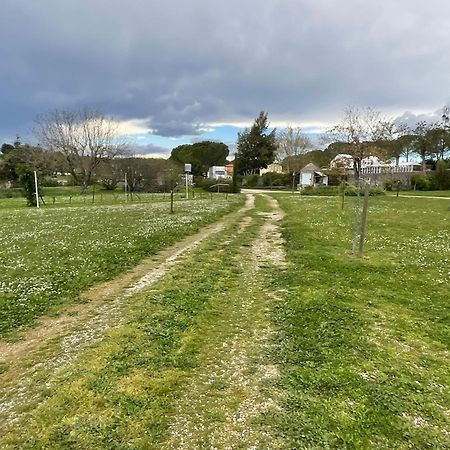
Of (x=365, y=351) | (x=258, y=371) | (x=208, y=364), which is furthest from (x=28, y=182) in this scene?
(x=365, y=351)

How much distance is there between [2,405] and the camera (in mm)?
4023

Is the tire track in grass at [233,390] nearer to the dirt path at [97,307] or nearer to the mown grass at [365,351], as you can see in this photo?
the mown grass at [365,351]

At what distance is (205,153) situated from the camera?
97.1 meters

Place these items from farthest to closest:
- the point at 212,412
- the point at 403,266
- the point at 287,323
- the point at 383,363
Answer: the point at 403,266 < the point at 287,323 < the point at 383,363 < the point at 212,412

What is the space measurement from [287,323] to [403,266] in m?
5.48

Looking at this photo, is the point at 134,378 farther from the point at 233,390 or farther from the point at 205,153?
the point at 205,153

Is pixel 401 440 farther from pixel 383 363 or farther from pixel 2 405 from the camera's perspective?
pixel 2 405

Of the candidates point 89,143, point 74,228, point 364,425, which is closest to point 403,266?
point 364,425

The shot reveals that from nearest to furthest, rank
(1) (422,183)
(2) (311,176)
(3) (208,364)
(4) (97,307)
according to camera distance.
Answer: (3) (208,364) → (4) (97,307) → (1) (422,183) → (2) (311,176)

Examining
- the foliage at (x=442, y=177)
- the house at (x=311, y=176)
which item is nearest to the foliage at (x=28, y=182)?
the house at (x=311, y=176)

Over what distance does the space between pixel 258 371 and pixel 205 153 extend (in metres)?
95.2

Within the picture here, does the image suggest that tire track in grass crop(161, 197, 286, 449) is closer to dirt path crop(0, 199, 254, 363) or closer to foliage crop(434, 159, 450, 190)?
dirt path crop(0, 199, 254, 363)

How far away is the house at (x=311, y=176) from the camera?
68269mm

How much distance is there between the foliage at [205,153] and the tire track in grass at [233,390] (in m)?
86.2
